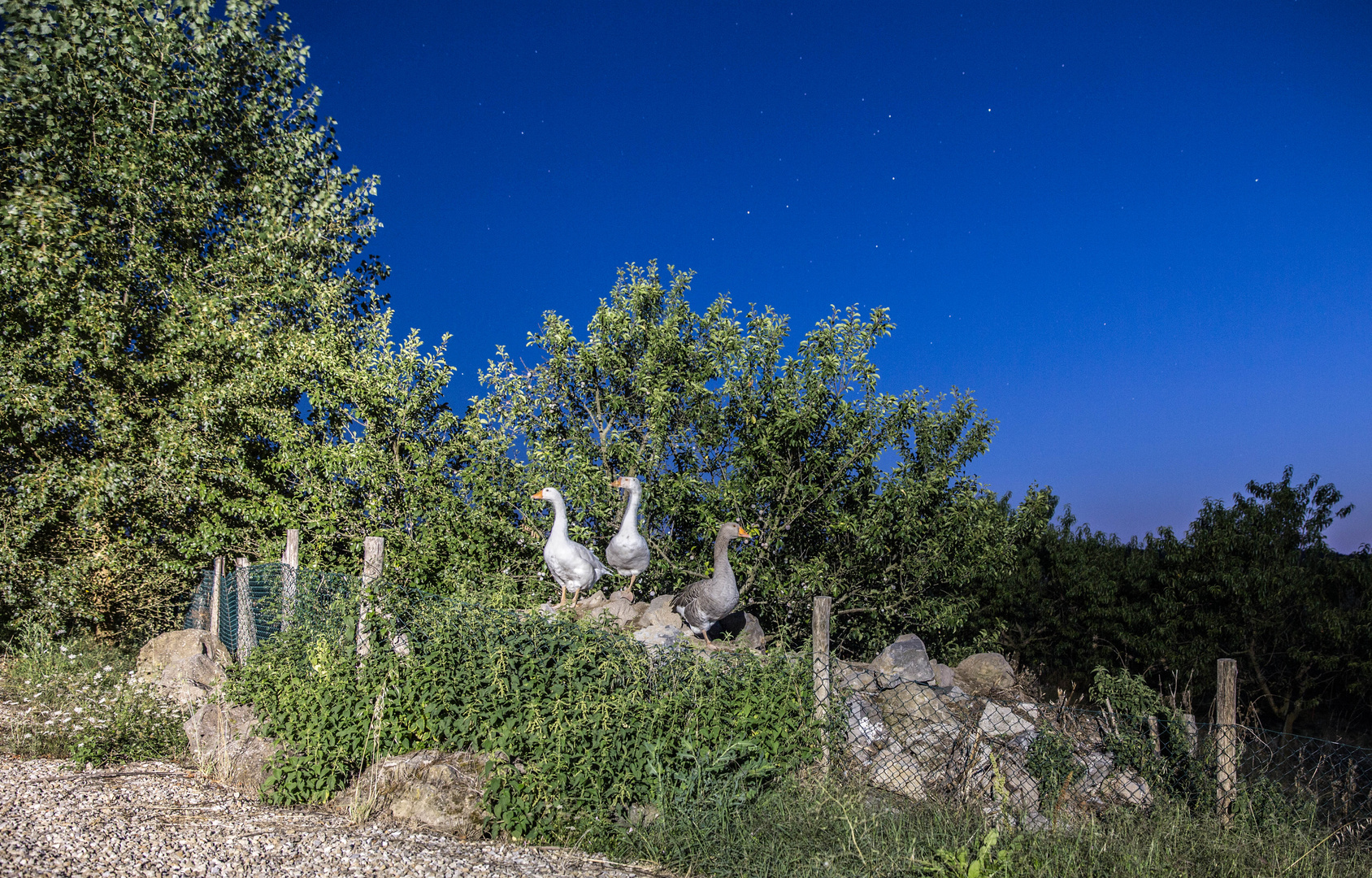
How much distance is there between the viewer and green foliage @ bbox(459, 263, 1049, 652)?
11273mm

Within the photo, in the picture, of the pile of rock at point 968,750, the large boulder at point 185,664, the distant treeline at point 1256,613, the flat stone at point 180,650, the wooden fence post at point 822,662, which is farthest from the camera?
the distant treeline at point 1256,613

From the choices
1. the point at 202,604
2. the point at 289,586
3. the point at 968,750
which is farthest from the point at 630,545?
the point at 202,604

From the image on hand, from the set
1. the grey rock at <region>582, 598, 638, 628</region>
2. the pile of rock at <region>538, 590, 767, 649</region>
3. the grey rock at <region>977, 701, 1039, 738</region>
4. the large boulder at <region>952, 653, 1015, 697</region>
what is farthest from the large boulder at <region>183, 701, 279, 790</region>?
the large boulder at <region>952, 653, 1015, 697</region>

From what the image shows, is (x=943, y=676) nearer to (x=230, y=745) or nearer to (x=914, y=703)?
(x=914, y=703)

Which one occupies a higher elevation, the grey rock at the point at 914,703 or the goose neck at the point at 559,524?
the goose neck at the point at 559,524

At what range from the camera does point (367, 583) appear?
6.30m

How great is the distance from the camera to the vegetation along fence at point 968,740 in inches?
234

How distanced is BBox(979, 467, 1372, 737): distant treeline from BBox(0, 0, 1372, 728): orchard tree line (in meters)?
0.07

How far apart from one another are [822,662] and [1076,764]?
220cm

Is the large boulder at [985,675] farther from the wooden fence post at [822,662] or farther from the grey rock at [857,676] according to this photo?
the wooden fence post at [822,662]

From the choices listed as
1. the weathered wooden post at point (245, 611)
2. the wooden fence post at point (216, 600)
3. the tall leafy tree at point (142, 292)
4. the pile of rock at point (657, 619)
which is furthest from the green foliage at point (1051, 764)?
the tall leafy tree at point (142, 292)

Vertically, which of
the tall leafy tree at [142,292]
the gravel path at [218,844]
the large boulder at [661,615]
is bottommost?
the gravel path at [218,844]

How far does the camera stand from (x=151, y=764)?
7.28m

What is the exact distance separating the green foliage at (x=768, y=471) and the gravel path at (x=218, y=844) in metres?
6.25
